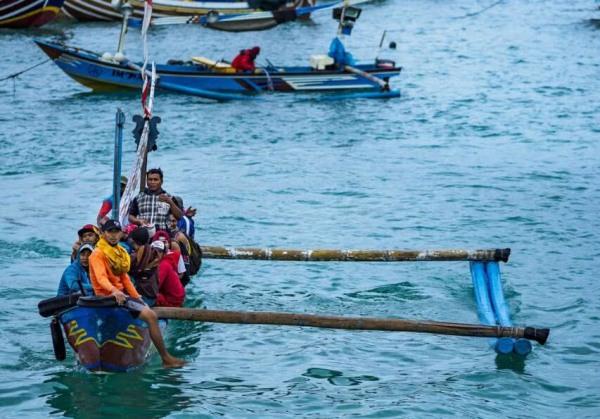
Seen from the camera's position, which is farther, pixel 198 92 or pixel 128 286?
pixel 198 92

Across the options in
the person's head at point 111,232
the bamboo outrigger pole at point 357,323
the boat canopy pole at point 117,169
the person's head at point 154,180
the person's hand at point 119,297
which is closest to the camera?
the person's hand at point 119,297

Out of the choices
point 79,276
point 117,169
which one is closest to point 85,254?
point 79,276

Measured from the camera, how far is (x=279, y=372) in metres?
13.0

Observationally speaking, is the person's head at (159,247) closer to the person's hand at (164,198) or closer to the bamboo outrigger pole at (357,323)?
the bamboo outrigger pole at (357,323)

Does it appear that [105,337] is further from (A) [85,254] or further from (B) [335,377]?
(B) [335,377]

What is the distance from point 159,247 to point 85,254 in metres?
1.12

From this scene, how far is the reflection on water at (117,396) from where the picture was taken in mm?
11891

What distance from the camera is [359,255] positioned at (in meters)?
14.6

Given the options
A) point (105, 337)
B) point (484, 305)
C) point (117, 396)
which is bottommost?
point (117, 396)

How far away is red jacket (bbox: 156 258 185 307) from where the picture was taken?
13.0 m

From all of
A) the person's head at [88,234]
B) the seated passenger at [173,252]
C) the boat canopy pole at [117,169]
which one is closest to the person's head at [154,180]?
the boat canopy pole at [117,169]

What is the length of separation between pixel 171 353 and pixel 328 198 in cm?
855

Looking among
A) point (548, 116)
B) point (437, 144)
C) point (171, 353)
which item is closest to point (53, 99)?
point (437, 144)

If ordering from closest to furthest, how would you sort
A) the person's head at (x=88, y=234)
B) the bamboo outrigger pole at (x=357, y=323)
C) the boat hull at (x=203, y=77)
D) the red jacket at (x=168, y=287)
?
the bamboo outrigger pole at (x=357, y=323), the person's head at (x=88, y=234), the red jacket at (x=168, y=287), the boat hull at (x=203, y=77)
